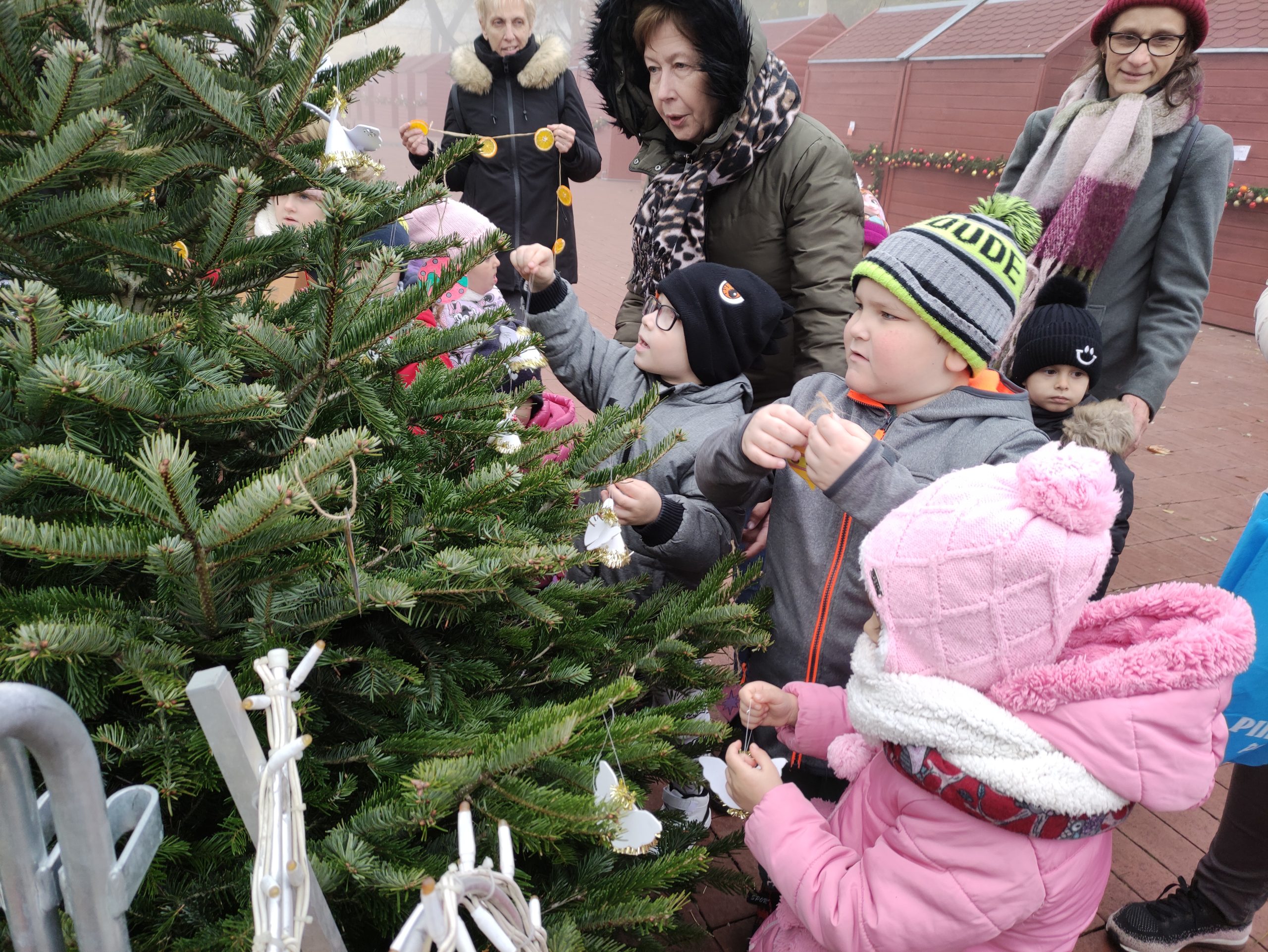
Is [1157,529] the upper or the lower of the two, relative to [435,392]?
lower

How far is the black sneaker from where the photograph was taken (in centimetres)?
226

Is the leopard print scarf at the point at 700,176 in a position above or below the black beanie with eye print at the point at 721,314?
above

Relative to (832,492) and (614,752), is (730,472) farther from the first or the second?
(614,752)

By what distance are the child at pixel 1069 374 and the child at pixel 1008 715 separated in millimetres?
1425

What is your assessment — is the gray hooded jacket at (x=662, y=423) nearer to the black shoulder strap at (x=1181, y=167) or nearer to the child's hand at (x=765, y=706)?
the child's hand at (x=765, y=706)

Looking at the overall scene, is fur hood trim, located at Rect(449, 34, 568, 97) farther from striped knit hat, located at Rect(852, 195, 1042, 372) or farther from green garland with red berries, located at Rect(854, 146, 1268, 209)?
green garland with red berries, located at Rect(854, 146, 1268, 209)

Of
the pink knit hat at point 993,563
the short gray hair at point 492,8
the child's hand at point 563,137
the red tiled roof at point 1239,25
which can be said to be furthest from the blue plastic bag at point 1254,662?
the red tiled roof at point 1239,25

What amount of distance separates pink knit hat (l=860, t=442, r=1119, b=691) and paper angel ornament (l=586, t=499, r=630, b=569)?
406 millimetres

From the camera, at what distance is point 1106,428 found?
2.68 metres

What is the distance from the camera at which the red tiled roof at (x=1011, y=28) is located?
42.4 ft

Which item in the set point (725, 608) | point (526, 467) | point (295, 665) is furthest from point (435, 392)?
point (725, 608)

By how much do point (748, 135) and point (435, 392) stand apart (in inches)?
55.5

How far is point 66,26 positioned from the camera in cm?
121

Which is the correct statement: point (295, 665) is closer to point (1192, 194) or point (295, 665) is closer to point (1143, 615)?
point (1143, 615)
